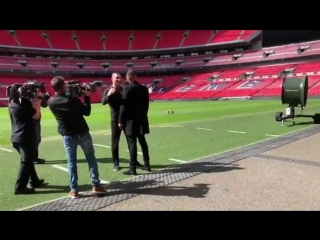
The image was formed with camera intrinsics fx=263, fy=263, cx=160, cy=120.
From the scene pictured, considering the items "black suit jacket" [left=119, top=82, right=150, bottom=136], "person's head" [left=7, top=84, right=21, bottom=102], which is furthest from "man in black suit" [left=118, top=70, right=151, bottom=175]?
"person's head" [left=7, top=84, right=21, bottom=102]

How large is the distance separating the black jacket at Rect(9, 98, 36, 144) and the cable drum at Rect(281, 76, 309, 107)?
1015cm

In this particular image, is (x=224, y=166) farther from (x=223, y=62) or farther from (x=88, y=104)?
(x=223, y=62)

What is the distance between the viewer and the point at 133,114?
521 cm

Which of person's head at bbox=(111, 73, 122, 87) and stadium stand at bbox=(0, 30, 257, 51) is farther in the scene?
stadium stand at bbox=(0, 30, 257, 51)

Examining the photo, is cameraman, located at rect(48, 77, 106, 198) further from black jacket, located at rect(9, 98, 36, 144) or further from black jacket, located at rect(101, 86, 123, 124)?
black jacket, located at rect(101, 86, 123, 124)

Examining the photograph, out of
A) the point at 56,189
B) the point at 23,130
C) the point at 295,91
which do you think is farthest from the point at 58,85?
the point at 295,91

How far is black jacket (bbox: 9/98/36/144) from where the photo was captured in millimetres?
4270

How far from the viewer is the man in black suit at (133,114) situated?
5160mm

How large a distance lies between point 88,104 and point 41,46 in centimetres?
6314

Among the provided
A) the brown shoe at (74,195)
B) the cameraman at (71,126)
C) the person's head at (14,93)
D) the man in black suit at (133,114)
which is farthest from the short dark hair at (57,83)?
the brown shoe at (74,195)

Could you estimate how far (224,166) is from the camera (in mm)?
5402

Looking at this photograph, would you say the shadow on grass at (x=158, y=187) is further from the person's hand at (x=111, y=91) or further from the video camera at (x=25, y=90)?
the person's hand at (x=111, y=91)
